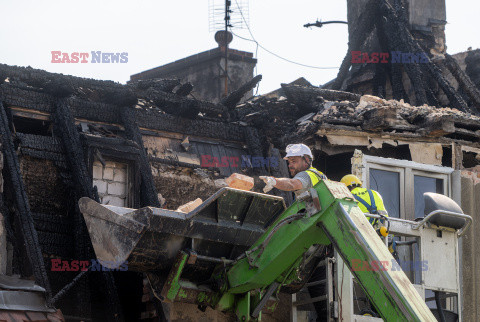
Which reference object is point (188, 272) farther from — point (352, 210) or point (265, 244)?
point (352, 210)

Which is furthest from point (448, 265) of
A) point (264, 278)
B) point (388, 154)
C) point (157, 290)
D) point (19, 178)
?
point (19, 178)

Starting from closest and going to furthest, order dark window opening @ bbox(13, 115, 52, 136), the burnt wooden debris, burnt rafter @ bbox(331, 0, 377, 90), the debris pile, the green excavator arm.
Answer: the green excavator arm, dark window opening @ bbox(13, 115, 52, 136), the debris pile, the burnt wooden debris, burnt rafter @ bbox(331, 0, 377, 90)

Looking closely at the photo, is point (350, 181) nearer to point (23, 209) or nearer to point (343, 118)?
point (343, 118)

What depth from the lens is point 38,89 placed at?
1048cm

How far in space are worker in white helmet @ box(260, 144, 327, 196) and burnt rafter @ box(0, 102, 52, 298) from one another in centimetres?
261

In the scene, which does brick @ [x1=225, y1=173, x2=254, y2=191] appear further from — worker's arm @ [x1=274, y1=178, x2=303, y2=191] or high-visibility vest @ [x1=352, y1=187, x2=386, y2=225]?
high-visibility vest @ [x1=352, y1=187, x2=386, y2=225]

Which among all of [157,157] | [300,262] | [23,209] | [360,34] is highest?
[360,34]

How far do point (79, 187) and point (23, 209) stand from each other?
35.6 inches

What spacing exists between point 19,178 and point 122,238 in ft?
5.82

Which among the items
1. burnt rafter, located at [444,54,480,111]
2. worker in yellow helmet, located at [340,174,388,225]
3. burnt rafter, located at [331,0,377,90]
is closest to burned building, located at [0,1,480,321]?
worker in yellow helmet, located at [340,174,388,225]

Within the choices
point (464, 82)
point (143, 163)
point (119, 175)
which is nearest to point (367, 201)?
point (143, 163)

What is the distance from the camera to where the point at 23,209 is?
9.01 metres

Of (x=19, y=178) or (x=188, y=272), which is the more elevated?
(x=19, y=178)

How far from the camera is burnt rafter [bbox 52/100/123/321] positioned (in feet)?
30.3
